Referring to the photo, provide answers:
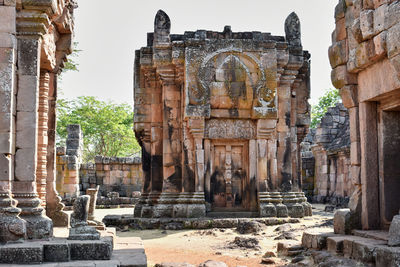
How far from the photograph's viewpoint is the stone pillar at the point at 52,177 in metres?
9.80

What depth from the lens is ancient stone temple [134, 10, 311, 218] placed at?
15.0 metres

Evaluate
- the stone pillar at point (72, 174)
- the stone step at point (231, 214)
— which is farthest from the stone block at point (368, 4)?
the stone pillar at point (72, 174)

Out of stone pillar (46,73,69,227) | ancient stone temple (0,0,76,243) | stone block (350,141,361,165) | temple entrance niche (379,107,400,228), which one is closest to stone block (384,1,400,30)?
temple entrance niche (379,107,400,228)

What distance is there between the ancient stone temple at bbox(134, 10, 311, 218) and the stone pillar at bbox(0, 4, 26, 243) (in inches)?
305

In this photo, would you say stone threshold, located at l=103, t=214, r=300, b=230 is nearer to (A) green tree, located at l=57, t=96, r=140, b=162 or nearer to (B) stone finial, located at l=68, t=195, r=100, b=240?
(B) stone finial, located at l=68, t=195, r=100, b=240

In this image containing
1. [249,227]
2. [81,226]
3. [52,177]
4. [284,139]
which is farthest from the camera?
[284,139]

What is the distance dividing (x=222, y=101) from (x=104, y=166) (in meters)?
13.1

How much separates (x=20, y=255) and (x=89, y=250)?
2.89 ft

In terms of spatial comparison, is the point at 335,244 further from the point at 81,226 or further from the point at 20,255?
the point at 20,255

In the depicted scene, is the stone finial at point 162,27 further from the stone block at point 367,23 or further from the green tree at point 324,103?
the green tree at point 324,103

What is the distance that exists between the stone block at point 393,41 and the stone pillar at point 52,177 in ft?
21.5

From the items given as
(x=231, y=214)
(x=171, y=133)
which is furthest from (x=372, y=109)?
(x=171, y=133)

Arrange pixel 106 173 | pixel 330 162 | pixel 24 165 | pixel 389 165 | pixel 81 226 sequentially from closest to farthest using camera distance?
pixel 81 226 < pixel 24 165 < pixel 389 165 < pixel 330 162 < pixel 106 173

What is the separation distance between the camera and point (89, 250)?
22.2 ft
